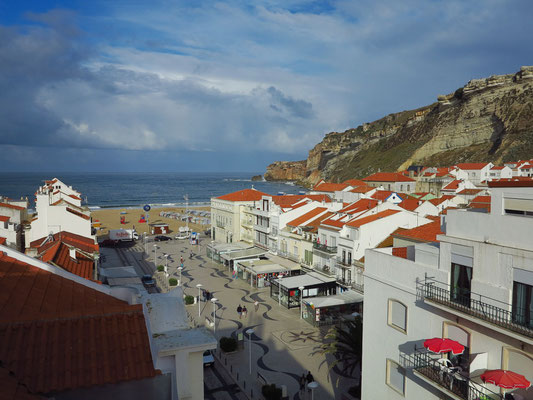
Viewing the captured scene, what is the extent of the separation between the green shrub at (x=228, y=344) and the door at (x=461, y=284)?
15908 mm

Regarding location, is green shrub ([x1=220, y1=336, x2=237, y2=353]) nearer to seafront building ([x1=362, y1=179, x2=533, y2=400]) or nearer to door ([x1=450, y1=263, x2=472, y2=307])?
seafront building ([x1=362, y1=179, x2=533, y2=400])

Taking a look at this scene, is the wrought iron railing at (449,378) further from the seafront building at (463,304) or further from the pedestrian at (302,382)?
the pedestrian at (302,382)

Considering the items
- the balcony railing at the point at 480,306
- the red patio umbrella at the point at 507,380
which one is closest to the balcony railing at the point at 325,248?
the balcony railing at the point at 480,306

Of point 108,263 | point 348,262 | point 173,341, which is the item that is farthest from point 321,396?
point 108,263

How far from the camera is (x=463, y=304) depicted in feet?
45.4

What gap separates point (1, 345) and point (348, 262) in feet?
96.4

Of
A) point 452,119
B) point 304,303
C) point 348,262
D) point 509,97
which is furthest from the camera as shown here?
point 452,119

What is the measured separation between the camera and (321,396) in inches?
834

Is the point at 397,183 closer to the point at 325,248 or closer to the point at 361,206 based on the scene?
the point at 361,206

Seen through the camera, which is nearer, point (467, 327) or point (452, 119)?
point (467, 327)

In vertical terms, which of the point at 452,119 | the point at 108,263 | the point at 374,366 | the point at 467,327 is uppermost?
the point at 452,119

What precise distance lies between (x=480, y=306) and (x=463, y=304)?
2.07 ft

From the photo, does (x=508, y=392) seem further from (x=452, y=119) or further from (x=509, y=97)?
(x=452, y=119)

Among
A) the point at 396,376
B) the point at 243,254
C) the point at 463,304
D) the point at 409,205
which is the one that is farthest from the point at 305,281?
the point at 463,304
